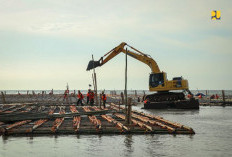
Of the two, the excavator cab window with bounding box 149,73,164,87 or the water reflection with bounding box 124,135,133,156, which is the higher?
the excavator cab window with bounding box 149,73,164,87

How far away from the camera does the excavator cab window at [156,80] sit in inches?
1415

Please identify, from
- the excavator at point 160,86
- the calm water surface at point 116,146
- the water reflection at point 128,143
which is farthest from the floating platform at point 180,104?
the water reflection at point 128,143

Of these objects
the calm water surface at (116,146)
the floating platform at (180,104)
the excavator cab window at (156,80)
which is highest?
the excavator cab window at (156,80)

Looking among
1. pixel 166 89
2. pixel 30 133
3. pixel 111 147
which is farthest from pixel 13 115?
pixel 166 89

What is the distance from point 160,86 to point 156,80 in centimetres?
83

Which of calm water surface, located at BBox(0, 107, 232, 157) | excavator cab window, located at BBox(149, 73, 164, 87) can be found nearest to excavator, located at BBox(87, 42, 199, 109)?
excavator cab window, located at BBox(149, 73, 164, 87)

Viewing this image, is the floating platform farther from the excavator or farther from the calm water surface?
the calm water surface

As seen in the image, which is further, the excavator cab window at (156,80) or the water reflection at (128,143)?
the excavator cab window at (156,80)

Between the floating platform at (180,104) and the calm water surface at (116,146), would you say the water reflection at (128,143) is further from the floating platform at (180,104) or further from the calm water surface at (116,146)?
the floating platform at (180,104)

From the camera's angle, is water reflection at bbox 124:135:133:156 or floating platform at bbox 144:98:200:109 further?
floating platform at bbox 144:98:200:109

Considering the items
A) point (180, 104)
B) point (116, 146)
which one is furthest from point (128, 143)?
point (180, 104)

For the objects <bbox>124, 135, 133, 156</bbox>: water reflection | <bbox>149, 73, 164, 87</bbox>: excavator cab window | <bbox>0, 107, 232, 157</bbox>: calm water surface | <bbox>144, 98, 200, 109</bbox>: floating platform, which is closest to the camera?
<bbox>0, 107, 232, 157</bbox>: calm water surface

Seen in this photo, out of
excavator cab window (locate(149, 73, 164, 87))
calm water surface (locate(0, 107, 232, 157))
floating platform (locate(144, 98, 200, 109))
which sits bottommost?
calm water surface (locate(0, 107, 232, 157))

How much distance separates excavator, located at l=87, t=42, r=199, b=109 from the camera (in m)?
35.6
